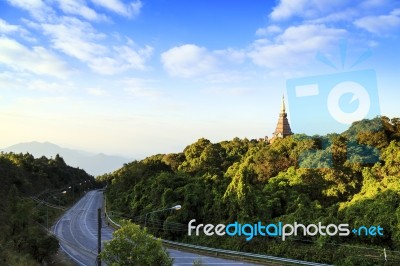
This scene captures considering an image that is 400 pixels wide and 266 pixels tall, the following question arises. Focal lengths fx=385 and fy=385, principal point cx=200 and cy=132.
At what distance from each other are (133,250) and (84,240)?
31.3 m

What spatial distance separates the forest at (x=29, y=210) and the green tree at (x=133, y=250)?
26.7 ft

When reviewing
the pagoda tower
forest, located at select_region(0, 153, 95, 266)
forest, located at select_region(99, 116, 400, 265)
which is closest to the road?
forest, located at select_region(0, 153, 95, 266)

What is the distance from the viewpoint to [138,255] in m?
16.4

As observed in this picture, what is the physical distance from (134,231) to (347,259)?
55.5 ft

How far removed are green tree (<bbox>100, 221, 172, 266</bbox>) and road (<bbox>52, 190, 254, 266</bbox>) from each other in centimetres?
296

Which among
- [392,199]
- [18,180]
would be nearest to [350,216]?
[392,199]

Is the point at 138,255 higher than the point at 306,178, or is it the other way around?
the point at 306,178

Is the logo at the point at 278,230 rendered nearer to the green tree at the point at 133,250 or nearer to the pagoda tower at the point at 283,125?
the green tree at the point at 133,250

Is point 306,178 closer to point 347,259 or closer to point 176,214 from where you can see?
point 347,259

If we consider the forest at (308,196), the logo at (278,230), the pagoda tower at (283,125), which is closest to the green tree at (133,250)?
the forest at (308,196)

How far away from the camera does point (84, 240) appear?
45.0m

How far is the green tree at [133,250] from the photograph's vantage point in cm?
1642

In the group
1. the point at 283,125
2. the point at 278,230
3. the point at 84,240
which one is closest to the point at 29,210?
the point at 84,240

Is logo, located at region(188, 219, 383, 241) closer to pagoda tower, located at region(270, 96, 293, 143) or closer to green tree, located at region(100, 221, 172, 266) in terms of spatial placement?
green tree, located at region(100, 221, 172, 266)
